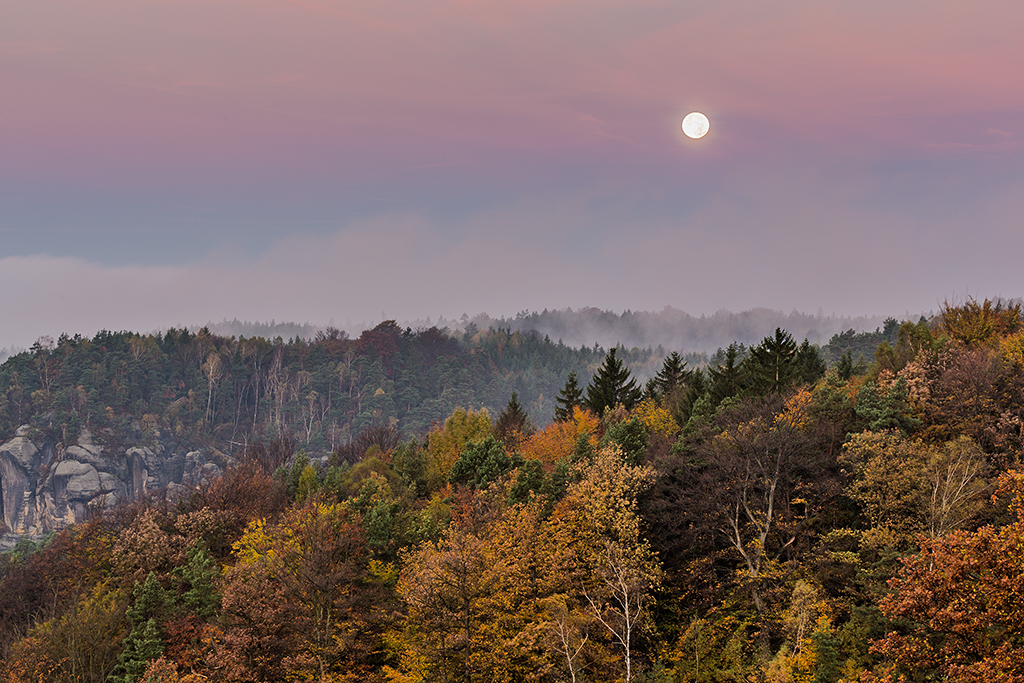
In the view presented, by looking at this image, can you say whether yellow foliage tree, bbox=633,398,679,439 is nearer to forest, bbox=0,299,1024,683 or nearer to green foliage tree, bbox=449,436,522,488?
forest, bbox=0,299,1024,683

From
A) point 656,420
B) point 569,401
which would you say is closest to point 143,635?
point 656,420

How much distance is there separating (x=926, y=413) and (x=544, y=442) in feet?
127

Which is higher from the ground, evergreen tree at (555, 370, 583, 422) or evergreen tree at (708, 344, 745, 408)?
evergreen tree at (708, 344, 745, 408)

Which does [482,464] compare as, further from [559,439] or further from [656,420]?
[656,420]

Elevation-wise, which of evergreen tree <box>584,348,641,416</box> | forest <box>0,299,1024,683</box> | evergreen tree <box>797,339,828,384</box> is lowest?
forest <box>0,299,1024,683</box>

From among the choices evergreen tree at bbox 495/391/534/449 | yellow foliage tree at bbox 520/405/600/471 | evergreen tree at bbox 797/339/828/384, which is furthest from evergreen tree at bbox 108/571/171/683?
evergreen tree at bbox 797/339/828/384

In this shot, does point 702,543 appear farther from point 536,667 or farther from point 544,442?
point 544,442

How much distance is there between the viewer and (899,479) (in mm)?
36781

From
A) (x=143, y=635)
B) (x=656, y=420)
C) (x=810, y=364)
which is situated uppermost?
(x=810, y=364)

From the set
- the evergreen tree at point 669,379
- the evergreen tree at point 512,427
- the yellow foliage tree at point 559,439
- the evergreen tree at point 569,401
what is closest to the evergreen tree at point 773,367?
the yellow foliage tree at point 559,439

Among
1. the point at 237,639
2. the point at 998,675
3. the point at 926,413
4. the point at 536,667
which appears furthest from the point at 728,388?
the point at 998,675

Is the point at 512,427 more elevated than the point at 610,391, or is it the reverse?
the point at 610,391

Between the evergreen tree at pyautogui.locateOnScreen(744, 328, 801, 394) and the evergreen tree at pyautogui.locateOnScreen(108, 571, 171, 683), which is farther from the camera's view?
the evergreen tree at pyautogui.locateOnScreen(744, 328, 801, 394)

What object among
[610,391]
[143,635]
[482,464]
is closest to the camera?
[143,635]
